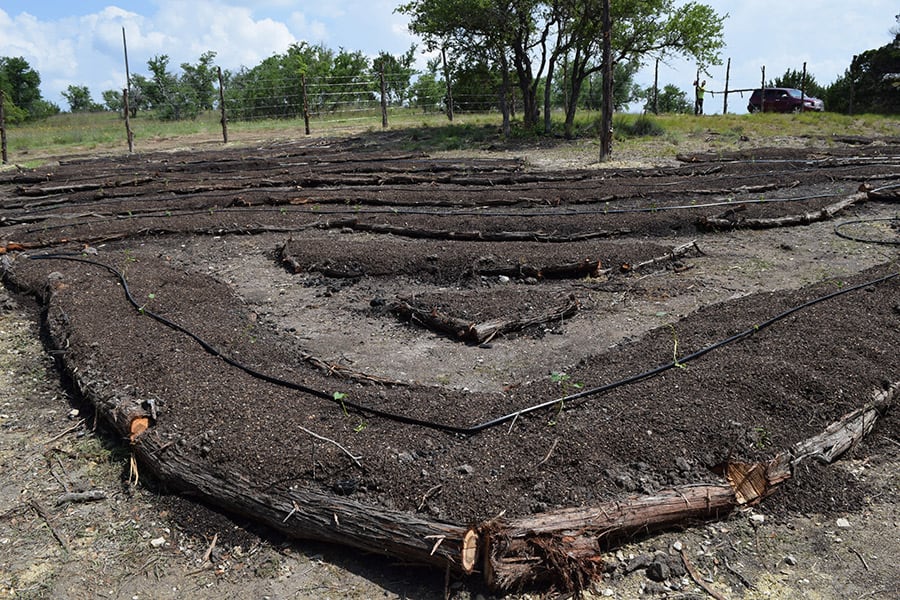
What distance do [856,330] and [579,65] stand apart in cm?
2150

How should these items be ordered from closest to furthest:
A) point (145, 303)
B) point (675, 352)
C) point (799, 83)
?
1. point (675, 352)
2. point (145, 303)
3. point (799, 83)

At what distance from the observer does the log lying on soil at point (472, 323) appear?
233 inches

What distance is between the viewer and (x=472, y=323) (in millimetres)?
5965

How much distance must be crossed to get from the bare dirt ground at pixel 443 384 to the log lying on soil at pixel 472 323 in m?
0.05

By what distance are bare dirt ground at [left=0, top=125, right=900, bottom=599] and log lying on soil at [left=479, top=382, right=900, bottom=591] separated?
0.09m

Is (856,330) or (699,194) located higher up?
(699,194)

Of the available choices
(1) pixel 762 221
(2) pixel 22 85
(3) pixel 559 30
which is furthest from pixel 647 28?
(2) pixel 22 85

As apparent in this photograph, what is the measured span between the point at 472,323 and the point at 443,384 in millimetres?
942

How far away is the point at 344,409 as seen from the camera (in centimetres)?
432

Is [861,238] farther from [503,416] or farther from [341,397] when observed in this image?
[341,397]

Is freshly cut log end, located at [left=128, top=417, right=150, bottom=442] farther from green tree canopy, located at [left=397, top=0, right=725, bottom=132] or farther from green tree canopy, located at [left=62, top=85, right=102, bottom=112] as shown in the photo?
green tree canopy, located at [left=62, top=85, right=102, bottom=112]

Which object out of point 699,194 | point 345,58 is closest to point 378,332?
point 699,194

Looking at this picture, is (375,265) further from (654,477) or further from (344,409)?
(654,477)

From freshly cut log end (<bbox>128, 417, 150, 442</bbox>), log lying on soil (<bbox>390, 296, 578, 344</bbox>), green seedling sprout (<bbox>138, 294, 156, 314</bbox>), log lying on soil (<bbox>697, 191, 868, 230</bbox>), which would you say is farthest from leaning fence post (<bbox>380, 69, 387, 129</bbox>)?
freshly cut log end (<bbox>128, 417, 150, 442</bbox>)
